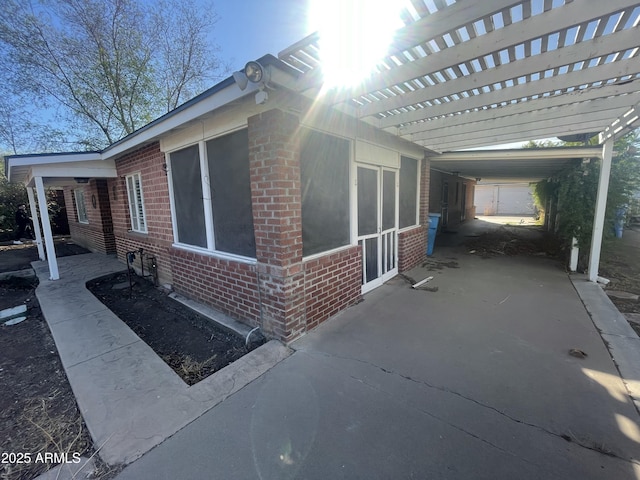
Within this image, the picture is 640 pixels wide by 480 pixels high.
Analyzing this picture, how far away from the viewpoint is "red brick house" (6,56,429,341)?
2918 mm

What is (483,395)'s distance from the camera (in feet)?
7.35

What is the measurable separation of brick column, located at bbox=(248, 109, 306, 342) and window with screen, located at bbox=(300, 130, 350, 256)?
261 millimetres

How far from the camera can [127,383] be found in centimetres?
246

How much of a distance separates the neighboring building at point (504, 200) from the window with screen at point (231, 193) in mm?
26133

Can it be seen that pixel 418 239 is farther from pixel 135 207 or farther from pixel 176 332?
pixel 135 207

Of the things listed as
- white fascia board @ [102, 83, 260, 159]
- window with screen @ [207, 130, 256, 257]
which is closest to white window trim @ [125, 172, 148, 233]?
white fascia board @ [102, 83, 260, 159]

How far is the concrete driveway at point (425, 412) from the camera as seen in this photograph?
165 centimetres

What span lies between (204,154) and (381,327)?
338cm

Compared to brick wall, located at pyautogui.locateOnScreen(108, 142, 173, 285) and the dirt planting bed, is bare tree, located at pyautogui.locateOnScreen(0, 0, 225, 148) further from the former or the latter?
the dirt planting bed

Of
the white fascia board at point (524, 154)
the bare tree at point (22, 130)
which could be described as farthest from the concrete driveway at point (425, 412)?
the bare tree at point (22, 130)

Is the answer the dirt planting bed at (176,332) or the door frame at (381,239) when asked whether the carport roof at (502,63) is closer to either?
the door frame at (381,239)

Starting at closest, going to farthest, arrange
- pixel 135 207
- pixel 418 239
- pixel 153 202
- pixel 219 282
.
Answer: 1. pixel 219 282
2. pixel 153 202
3. pixel 135 207
4. pixel 418 239

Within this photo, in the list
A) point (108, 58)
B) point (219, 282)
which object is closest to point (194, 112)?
point (219, 282)

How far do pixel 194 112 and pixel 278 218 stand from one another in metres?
1.66
